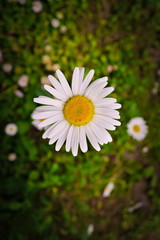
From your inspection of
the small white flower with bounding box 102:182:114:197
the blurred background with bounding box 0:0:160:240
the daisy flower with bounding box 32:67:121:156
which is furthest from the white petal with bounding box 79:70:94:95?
the small white flower with bounding box 102:182:114:197

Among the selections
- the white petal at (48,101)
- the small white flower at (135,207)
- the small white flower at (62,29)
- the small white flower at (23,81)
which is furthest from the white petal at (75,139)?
the small white flower at (135,207)

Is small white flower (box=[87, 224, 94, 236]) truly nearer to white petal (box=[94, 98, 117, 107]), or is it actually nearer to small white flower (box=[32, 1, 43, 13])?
white petal (box=[94, 98, 117, 107])

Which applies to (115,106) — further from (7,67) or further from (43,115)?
(7,67)

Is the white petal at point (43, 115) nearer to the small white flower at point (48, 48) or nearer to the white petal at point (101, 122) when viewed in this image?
the white petal at point (101, 122)

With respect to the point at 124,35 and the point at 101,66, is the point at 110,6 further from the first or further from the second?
the point at 101,66

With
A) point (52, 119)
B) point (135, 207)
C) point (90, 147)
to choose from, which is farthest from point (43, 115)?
point (135, 207)
